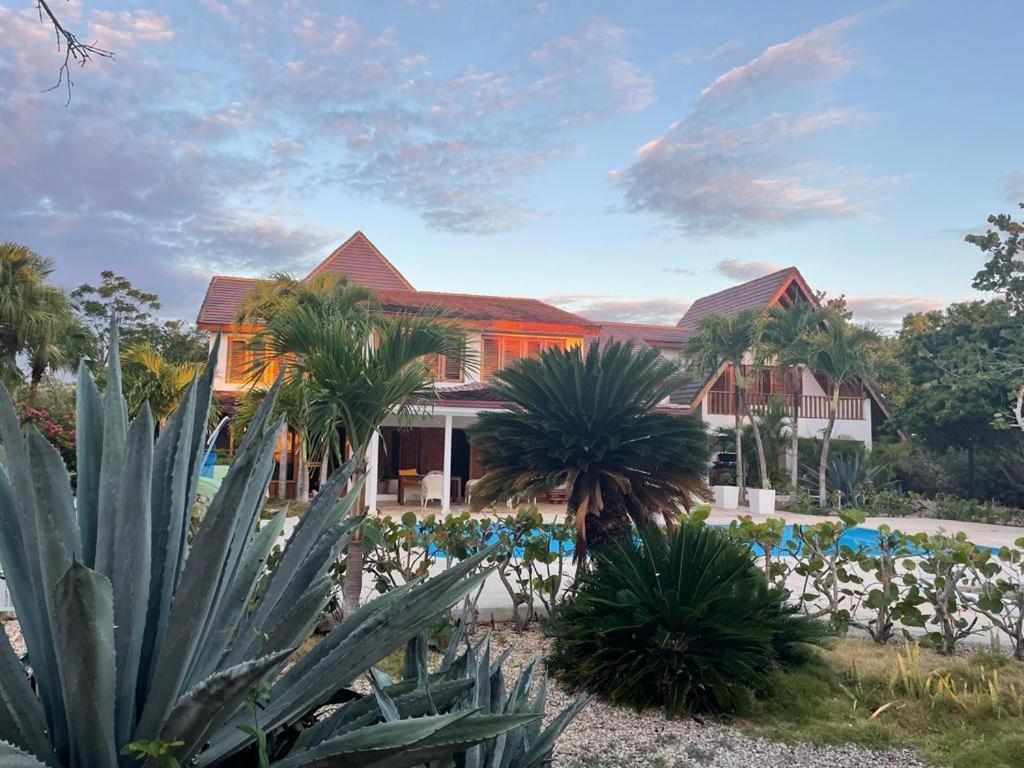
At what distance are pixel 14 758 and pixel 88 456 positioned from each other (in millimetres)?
596

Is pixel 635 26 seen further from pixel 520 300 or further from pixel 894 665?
pixel 520 300

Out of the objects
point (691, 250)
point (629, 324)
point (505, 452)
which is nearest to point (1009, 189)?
point (629, 324)

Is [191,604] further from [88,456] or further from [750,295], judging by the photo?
[750,295]

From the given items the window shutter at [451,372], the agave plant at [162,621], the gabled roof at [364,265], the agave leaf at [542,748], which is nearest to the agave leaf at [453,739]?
the agave plant at [162,621]

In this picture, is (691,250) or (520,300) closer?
(691,250)

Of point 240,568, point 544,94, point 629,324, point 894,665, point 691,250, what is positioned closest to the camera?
point 240,568

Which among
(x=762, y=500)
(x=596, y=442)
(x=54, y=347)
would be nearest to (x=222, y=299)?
(x=54, y=347)

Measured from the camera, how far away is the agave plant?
1.05 meters

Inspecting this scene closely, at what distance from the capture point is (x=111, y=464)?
1.29 meters

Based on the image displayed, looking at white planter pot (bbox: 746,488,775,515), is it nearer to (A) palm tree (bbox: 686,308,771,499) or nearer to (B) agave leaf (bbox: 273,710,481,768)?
(A) palm tree (bbox: 686,308,771,499)

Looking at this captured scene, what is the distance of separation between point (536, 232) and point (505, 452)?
1035 cm

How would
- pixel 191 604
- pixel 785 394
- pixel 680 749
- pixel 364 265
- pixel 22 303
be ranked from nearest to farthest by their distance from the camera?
pixel 191 604 → pixel 680 749 → pixel 22 303 → pixel 364 265 → pixel 785 394

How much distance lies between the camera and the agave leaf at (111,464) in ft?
4.04

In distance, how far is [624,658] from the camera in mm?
3850
